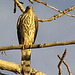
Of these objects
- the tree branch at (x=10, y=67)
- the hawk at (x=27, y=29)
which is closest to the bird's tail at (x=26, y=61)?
the tree branch at (x=10, y=67)

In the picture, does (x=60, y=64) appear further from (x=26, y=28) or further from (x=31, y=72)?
(x=26, y=28)

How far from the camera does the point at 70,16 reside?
17.4 ft

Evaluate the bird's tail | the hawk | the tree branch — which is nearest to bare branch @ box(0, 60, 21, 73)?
the tree branch

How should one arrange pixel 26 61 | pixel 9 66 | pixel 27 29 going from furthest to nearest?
pixel 27 29, pixel 26 61, pixel 9 66

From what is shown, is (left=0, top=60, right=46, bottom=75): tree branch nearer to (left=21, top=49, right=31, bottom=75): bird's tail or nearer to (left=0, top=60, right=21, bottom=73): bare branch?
(left=0, top=60, right=21, bottom=73): bare branch

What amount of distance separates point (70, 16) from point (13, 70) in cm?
193

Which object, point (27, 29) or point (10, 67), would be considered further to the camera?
point (27, 29)

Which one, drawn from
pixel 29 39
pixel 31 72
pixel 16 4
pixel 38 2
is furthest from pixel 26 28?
pixel 31 72

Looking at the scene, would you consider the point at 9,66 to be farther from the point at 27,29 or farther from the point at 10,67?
the point at 27,29

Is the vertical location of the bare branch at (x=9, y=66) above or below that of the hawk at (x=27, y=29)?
below

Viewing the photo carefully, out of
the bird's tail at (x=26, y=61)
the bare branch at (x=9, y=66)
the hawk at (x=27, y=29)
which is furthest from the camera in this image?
the hawk at (x=27, y=29)

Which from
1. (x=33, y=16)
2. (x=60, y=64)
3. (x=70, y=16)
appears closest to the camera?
(x=60, y=64)

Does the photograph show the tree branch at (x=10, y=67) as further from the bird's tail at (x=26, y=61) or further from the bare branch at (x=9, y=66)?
the bird's tail at (x=26, y=61)

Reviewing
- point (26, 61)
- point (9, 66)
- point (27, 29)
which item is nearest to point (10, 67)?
point (9, 66)
